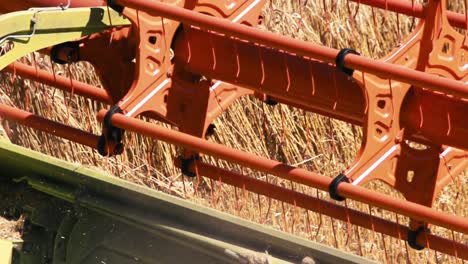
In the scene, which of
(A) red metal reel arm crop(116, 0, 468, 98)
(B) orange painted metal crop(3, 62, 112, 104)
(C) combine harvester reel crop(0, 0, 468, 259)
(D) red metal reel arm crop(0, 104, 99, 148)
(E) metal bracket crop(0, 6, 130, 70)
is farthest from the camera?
(B) orange painted metal crop(3, 62, 112, 104)

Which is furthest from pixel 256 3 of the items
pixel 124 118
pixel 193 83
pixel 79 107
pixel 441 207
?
pixel 79 107

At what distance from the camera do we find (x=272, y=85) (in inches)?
174

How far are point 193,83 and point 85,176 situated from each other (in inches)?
23.2

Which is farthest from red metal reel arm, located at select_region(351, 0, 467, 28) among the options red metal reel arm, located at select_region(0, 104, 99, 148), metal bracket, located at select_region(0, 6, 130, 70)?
red metal reel arm, located at select_region(0, 104, 99, 148)

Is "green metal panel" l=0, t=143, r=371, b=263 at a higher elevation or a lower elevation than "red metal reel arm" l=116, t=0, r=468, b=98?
lower

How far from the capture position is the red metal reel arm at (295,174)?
12.3 feet

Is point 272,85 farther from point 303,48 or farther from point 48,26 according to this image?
point 48,26

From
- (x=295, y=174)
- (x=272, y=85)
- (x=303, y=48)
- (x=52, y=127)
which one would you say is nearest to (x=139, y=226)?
(x=52, y=127)

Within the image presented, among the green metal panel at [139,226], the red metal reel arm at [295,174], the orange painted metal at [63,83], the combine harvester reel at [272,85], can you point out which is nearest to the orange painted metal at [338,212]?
the combine harvester reel at [272,85]

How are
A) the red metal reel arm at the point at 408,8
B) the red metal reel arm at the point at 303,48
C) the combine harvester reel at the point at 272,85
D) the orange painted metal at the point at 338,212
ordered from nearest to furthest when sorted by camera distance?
the red metal reel arm at the point at 303,48, the combine harvester reel at the point at 272,85, the orange painted metal at the point at 338,212, the red metal reel arm at the point at 408,8

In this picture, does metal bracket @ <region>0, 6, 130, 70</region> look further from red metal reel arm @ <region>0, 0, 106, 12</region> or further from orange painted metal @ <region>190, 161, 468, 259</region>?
orange painted metal @ <region>190, 161, 468, 259</region>

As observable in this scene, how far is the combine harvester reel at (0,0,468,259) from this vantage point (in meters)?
3.98

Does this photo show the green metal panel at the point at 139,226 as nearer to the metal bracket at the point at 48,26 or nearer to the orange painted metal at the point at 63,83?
the orange painted metal at the point at 63,83

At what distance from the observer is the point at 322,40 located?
6602mm
